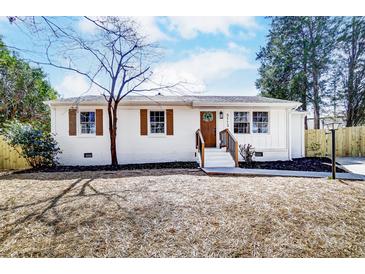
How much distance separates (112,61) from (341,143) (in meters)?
10.8

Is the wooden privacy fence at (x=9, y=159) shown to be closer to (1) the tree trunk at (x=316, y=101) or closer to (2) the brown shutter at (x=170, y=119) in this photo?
(2) the brown shutter at (x=170, y=119)

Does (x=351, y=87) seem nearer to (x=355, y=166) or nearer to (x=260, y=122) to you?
(x=355, y=166)

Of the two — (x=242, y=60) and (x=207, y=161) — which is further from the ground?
(x=242, y=60)

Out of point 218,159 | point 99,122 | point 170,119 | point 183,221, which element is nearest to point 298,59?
point 170,119

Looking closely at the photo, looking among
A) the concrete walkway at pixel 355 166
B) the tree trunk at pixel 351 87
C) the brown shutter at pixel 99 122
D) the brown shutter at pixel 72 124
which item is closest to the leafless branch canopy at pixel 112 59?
the brown shutter at pixel 99 122

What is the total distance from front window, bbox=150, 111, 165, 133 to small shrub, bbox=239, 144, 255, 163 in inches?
119

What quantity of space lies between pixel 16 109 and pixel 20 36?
28.0ft

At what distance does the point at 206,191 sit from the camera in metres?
3.78

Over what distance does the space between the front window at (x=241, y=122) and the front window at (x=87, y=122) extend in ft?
17.7

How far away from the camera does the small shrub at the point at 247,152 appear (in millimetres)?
7486

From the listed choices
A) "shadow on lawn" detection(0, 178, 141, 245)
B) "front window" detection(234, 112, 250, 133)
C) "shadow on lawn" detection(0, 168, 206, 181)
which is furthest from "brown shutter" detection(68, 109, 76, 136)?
"front window" detection(234, 112, 250, 133)
